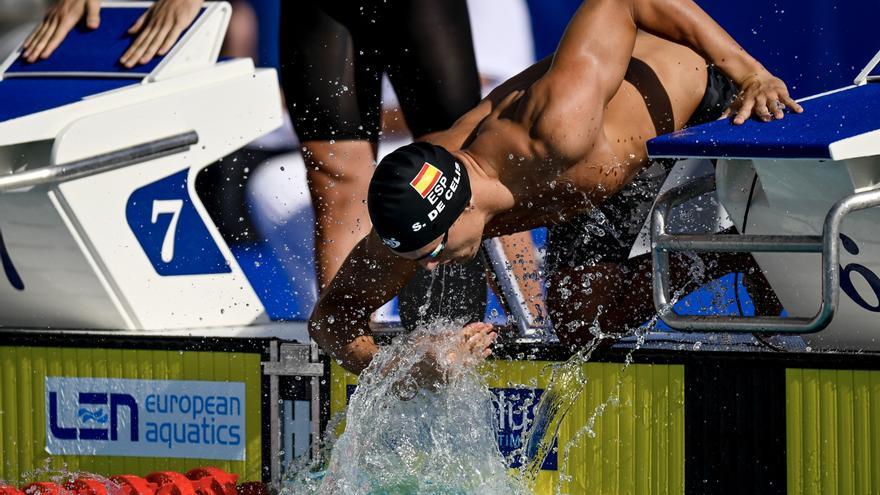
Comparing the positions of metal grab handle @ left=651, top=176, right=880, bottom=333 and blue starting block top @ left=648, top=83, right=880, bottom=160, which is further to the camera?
blue starting block top @ left=648, top=83, right=880, bottom=160

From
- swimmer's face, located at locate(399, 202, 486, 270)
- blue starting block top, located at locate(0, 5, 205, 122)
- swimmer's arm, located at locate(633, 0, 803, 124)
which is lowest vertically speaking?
swimmer's face, located at locate(399, 202, 486, 270)

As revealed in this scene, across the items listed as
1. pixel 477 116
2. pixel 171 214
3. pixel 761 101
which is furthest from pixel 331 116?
pixel 761 101

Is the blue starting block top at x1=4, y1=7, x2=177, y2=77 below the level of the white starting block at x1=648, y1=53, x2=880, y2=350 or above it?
above

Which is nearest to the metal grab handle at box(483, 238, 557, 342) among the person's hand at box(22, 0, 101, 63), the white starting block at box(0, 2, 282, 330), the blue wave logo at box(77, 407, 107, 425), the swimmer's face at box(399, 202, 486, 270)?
the swimmer's face at box(399, 202, 486, 270)

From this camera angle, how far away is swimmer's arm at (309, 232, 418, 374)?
3.18 metres

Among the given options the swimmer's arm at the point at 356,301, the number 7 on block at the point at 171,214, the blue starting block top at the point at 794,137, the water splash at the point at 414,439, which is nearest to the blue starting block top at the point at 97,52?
the number 7 on block at the point at 171,214

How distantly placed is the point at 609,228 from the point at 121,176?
5.02ft

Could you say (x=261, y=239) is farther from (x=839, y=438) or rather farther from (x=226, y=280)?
(x=839, y=438)

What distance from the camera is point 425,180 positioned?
9.17ft

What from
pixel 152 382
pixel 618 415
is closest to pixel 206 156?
pixel 152 382

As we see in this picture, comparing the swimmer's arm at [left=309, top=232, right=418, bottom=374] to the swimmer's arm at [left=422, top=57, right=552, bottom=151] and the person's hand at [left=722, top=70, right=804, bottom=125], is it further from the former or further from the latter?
the person's hand at [left=722, top=70, right=804, bottom=125]

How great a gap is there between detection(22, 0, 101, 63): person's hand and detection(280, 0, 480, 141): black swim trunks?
0.71 m

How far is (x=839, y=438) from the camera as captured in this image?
9.74 feet

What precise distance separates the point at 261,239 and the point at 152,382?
33.2 inches
